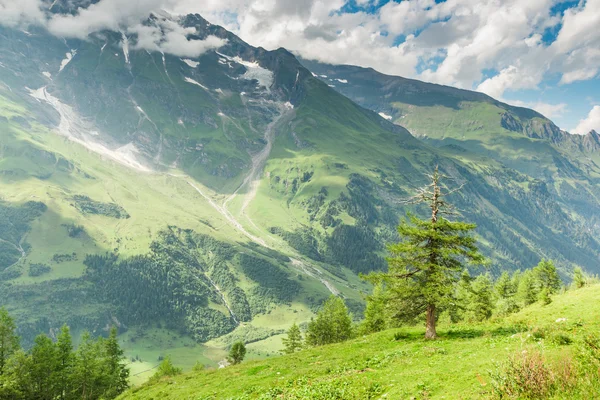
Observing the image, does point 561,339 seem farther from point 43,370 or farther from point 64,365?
point 64,365

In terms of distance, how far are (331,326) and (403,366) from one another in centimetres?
6185

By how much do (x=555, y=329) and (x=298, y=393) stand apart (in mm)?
17975

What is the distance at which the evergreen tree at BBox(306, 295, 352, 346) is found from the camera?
82.0 meters

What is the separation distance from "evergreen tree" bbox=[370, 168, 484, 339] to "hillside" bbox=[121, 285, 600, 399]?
10.6 ft

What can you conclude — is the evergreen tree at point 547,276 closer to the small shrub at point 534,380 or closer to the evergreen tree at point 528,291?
the evergreen tree at point 528,291

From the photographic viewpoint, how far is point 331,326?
8300 centimetres

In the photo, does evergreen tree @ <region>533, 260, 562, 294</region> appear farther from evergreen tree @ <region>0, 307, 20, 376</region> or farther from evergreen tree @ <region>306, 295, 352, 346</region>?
evergreen tree @ <region>0, 307, 20, 376</region>

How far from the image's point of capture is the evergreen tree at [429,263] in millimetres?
30656

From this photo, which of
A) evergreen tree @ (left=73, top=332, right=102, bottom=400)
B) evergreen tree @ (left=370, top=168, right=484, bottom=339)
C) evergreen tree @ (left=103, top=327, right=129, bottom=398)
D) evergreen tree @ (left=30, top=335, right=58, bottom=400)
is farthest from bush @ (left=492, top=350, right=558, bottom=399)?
evergreen tree @ (left=103, top=327, right=129, bottom=398)

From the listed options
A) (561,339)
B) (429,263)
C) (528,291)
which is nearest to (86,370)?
(429,263)

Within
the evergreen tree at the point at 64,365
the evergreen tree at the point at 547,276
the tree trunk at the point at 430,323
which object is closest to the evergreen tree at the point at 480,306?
→ the evergreen tree at the point at 547,276

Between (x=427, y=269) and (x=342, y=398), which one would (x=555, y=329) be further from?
(x=342, y=398)

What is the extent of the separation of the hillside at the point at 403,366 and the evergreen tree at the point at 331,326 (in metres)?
45.3

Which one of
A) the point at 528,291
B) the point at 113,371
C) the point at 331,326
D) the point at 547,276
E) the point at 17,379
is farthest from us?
the point at 331,326
